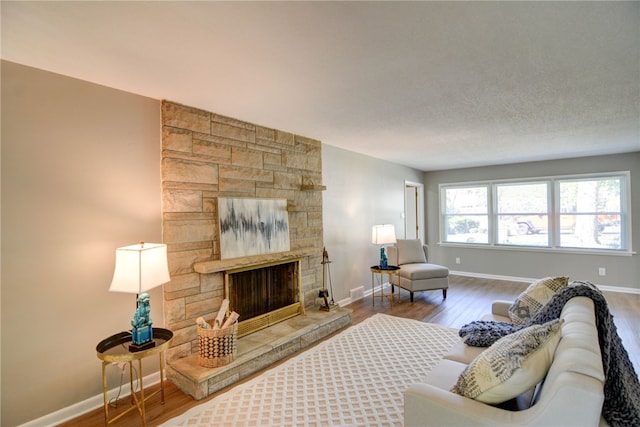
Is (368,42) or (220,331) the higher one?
(368,42)

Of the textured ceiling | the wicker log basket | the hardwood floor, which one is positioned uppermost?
the textured ceiling

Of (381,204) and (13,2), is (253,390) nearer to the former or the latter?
(13,2)

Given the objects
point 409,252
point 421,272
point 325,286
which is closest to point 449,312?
point 421,272

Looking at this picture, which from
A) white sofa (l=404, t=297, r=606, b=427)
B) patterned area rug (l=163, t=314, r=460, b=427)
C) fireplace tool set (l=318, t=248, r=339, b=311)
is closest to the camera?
white sofa (l=404, t=297, r=606, b=427)

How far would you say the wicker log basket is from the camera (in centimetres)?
254

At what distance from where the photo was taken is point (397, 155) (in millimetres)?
5402

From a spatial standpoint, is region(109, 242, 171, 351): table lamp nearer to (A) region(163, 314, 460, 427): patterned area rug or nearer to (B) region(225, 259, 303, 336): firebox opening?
(A) region(163, 314, 460, 427): patterned area rug

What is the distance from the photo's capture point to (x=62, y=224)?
7.08 feet

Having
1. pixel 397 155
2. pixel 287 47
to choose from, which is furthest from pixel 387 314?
pixel 287 47

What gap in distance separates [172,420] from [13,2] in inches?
98.7

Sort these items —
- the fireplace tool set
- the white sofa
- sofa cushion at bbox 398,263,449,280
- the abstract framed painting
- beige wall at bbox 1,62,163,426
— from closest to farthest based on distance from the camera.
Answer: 1. the white sofa
2. beige wall at bbox 1,62,163,426
3. the abstract framed painting
4. the fireplace tool set
5. sofa cushion at bbox 398,263,449,280

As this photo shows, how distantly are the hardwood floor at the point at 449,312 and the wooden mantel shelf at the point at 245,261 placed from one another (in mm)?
984

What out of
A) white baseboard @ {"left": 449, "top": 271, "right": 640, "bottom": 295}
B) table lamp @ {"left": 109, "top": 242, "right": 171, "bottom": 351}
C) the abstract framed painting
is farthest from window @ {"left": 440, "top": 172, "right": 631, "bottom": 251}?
table lamp @ {"left": 109, "top": 242, "right": 171, "bottom": 351}

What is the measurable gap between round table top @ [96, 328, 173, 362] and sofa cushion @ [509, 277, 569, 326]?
8.89 ft
